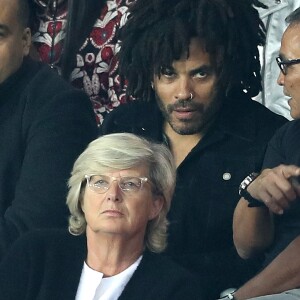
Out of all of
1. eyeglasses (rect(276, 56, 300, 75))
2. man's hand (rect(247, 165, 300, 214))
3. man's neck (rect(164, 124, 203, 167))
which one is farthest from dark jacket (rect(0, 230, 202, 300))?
eyeglasses (rect(276, 56, 300, 75))

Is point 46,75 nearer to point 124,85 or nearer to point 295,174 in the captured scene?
point 124,85

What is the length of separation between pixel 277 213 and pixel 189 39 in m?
0.91

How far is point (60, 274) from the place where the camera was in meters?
4.50

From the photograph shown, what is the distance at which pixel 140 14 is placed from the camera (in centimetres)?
518

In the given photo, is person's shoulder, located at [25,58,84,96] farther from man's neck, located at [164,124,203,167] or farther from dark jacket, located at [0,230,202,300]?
dark jacket, located at [0,230,202,300]

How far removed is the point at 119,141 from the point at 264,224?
539 millimetres

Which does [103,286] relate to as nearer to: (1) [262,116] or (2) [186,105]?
(2) [186,105]

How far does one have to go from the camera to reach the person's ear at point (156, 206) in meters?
4.54

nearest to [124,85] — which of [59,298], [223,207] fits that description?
[223,207]

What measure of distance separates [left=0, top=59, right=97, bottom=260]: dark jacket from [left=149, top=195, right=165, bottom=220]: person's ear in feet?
1.32

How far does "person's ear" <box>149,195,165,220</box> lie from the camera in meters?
4.54

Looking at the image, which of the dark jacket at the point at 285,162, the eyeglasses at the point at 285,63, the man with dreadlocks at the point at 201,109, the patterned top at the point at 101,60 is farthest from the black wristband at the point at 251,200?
the patterned top at the point at 101,60

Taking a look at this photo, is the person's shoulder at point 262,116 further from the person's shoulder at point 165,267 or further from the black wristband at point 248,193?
the person's shoulder at point 165,267

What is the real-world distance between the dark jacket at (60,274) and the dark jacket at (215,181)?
365mm
